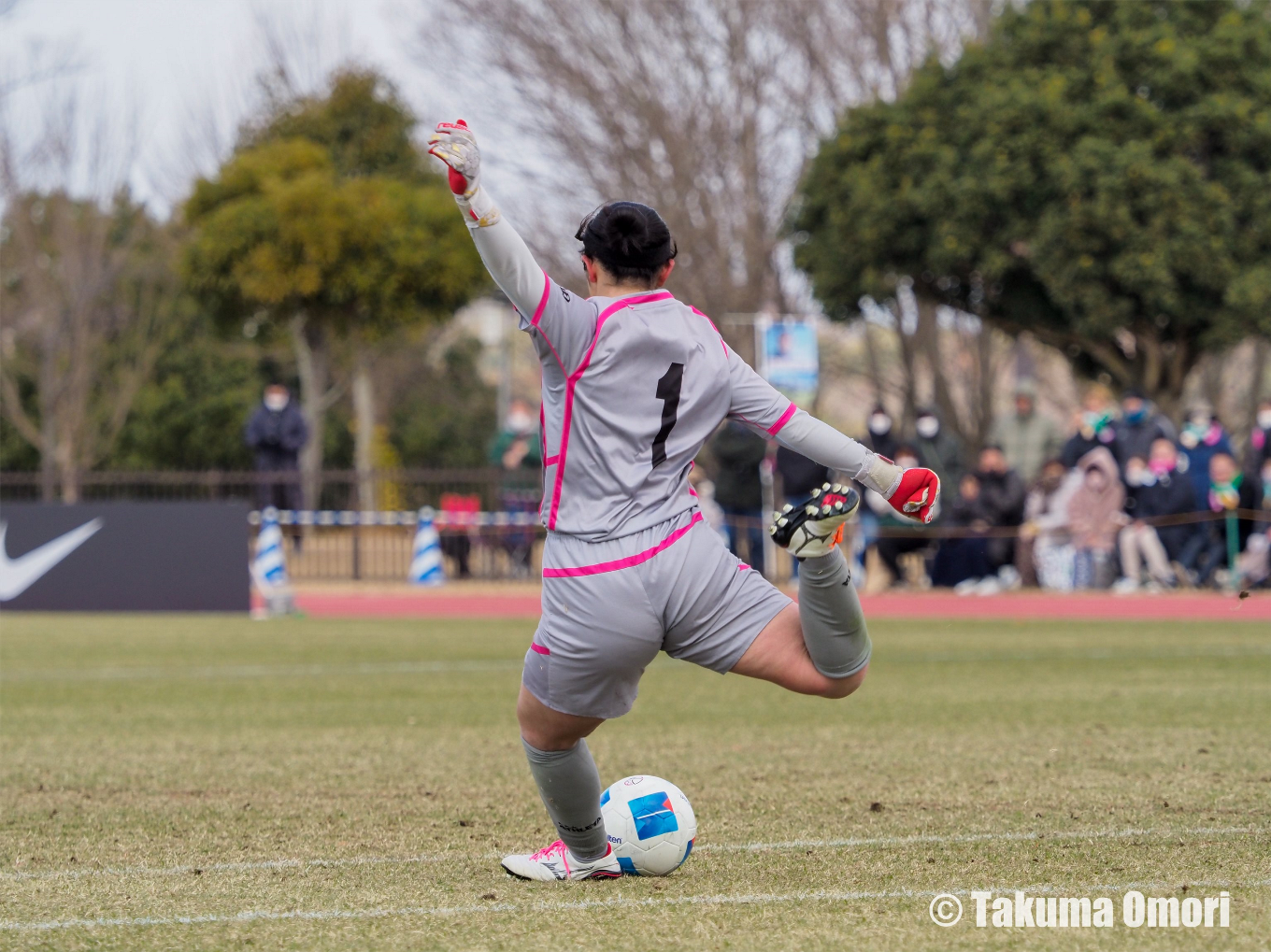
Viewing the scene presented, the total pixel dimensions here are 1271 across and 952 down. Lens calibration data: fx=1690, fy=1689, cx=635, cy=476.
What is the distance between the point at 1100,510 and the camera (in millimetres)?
18766

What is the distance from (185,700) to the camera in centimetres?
993

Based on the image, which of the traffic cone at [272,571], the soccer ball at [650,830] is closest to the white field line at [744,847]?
the soccer ball at [650,830]

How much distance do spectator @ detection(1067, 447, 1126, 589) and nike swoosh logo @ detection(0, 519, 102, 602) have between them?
10640mm

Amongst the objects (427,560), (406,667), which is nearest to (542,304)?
(406,667)

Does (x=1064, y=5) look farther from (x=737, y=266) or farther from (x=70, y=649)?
(x=70, y=649)

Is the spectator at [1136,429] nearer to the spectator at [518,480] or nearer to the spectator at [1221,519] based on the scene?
the spectator at [1221,519]

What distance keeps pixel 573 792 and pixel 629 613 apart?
645 millimetres

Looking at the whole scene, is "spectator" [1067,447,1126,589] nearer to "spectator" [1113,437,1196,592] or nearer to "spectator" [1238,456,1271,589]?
"spectator" [1113,437,1196,592]

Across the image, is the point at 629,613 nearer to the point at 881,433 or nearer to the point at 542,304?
the point at 542,304

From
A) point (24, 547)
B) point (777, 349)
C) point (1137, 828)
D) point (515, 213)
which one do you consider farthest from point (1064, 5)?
point (1137, 828)

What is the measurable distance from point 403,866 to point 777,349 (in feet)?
51.1

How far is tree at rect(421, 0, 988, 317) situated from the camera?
1029 inches

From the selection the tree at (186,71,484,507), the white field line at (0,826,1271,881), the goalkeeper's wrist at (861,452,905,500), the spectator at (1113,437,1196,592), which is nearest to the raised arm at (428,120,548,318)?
the goalkeeper's wrist at (861,452,905,500)

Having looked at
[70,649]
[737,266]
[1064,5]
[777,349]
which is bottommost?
[70,649]
